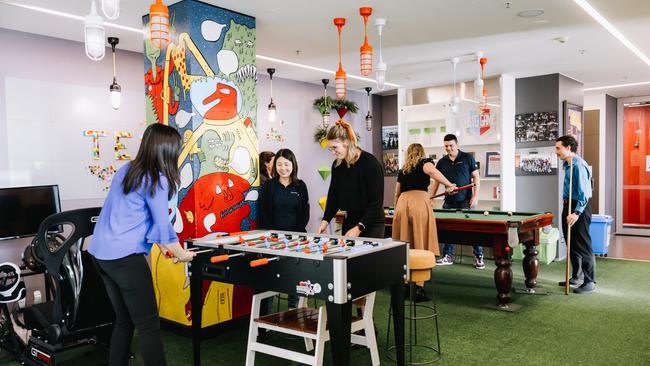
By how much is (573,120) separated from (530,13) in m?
3.82

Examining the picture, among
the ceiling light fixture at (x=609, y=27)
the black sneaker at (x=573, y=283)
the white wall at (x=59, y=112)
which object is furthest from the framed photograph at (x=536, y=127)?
the white wall at (x=59, y=112)

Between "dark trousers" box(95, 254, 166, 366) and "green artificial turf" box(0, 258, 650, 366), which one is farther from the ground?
"dark trousers" box(95, 254, 166, 366)

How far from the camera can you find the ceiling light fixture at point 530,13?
15.0ft

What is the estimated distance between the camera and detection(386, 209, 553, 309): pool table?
477 centimetres

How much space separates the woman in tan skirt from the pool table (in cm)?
29

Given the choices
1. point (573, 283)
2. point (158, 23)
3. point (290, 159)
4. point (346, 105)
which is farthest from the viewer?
point (346, 105)

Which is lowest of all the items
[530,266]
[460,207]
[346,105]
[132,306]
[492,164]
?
[530,266]

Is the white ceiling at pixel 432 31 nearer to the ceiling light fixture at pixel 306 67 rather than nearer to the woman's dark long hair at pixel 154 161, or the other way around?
the ceiling light fixture at pixel 306 67

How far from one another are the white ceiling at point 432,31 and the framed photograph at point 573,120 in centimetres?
60

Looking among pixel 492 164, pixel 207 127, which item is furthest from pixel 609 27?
pixel 207 127

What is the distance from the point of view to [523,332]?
4211mm

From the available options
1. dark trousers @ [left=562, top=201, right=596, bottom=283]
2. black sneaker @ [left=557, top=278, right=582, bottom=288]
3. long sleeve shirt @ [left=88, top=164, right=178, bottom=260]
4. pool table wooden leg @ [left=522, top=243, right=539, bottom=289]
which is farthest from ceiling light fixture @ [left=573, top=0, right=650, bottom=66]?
long sleeve shirt @ [left=88, top=164, right=178, bottom=260]

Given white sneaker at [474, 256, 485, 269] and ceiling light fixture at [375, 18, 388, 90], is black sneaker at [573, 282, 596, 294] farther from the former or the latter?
ceiling light fixture at [375, 18, 388, 90]

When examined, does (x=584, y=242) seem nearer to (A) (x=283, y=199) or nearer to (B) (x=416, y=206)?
(B) (x=416, y=206)
